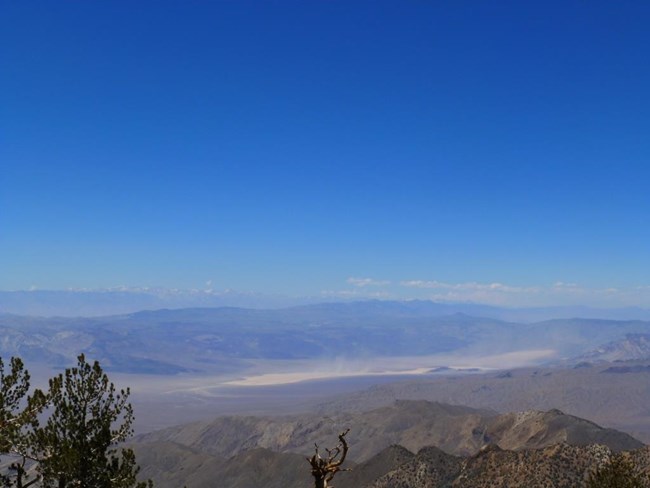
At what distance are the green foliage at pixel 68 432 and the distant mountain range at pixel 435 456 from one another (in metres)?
60.3

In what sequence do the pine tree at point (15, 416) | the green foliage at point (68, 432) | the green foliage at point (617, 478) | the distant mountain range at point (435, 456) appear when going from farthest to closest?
1. the distant mountain range at point (435, 456)
2. the green foliage at point (617, 478)
3. the green foliage at point (68, 432)
4. the pine tree at point (15, 416)

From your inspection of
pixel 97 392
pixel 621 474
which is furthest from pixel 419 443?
pixel 97 392

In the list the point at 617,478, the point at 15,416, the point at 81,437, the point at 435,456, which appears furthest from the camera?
the point at 435,456

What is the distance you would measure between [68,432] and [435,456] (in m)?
76.9

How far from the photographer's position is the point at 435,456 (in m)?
93.4

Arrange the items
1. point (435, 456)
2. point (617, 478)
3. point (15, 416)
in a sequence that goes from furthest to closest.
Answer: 1. point (435, 456)
2. point (617, 478)
3. point (15, 416)

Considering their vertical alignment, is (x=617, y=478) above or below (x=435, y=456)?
above

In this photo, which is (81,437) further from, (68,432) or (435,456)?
(435,456)

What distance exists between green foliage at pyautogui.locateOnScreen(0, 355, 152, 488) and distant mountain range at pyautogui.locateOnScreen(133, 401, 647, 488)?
60329mm

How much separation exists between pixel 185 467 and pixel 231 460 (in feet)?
49.8

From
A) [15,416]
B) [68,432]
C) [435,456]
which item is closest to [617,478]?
[68,432]

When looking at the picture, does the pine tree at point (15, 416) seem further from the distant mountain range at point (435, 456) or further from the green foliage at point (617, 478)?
the distant mountain range at point (435, 456)

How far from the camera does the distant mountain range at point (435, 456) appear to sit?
3087 inches

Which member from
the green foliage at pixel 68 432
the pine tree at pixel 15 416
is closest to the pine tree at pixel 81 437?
the green foliage at pixel 68 432
